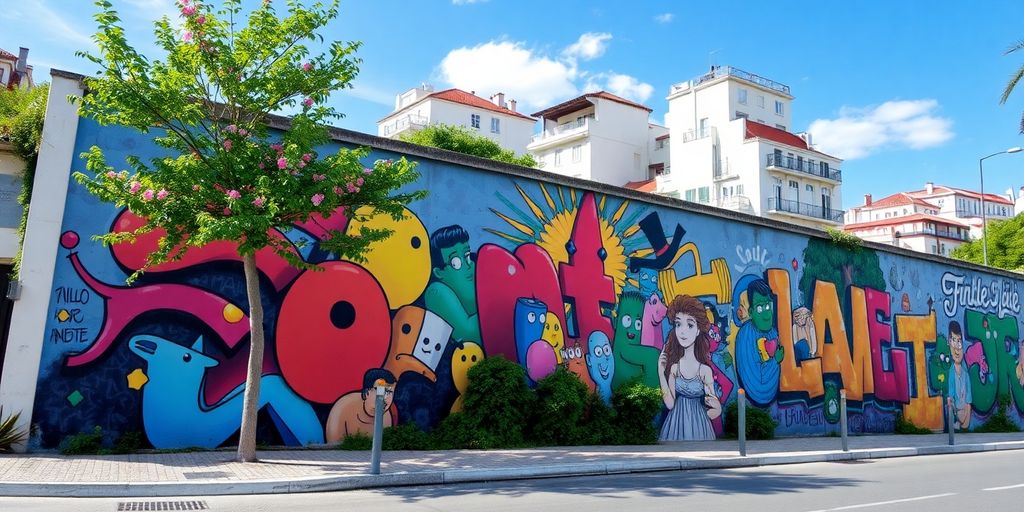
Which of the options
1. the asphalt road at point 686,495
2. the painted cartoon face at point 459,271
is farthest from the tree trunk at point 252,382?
the painted cartoon face at point 459,271

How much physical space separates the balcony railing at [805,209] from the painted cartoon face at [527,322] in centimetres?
4501

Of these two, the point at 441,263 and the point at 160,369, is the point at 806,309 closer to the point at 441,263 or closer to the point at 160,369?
the point at 441,263

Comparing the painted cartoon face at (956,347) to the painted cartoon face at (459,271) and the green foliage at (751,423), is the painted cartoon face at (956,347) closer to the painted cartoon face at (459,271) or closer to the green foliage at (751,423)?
the green foliage at (751,423)

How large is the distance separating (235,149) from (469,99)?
50616 mm

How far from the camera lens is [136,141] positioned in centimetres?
1085

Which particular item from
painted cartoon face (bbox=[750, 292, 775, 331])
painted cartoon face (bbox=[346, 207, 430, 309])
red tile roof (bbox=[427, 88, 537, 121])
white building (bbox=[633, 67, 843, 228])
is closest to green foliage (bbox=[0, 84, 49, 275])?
painted cartoon face (bbox=[346, 207, 430, 309])

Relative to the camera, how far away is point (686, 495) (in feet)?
28.5

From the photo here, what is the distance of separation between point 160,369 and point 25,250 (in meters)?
2.42

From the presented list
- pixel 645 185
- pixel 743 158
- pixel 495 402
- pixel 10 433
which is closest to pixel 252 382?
pixel 10 433

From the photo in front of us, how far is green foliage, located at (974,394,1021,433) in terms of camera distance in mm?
23453

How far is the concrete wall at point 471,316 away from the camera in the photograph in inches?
406

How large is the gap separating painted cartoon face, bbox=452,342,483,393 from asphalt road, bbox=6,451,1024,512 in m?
3.48

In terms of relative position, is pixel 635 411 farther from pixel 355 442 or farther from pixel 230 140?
pixel 230 140

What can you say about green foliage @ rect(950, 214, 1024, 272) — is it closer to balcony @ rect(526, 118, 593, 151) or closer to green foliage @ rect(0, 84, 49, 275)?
balcony @ rect(526, 118, 593, 151)
